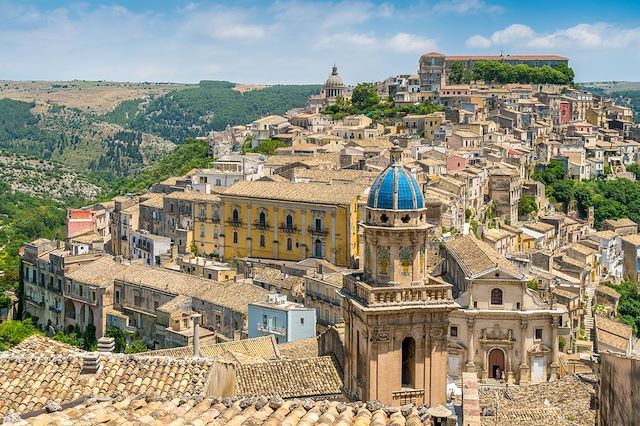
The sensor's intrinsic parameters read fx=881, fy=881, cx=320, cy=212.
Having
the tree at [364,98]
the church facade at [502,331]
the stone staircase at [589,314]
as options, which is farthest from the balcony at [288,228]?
the tree at [364,98]

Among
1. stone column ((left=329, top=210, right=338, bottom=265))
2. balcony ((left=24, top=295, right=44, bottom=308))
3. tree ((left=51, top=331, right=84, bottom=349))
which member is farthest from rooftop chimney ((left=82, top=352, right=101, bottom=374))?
balcony ((left=24, top=295, right=44, bottom=308))

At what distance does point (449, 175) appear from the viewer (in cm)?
6450

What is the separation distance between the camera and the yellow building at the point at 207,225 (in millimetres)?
55938

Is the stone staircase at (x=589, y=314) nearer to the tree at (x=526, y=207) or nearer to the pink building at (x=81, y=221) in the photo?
the tree at (x=526, y=207)

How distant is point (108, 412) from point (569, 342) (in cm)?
3786

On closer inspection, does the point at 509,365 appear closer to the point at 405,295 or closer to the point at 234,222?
the point at 405,295

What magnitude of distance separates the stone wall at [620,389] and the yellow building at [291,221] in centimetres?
4009

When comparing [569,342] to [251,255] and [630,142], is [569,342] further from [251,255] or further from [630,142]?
[630,142]

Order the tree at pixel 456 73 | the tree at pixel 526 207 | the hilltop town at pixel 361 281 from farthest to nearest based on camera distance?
the tree at pixel 456 73, the tree at pixel 526 207, the hilltop town at pixel 361 281

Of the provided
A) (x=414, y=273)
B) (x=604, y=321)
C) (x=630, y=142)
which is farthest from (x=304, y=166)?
(x=630, y=142)

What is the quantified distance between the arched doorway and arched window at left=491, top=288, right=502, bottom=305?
6.63 ft

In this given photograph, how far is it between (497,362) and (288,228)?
18.2 meters

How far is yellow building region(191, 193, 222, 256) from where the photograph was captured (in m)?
55.9

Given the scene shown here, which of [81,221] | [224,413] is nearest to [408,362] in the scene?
[224,413]
